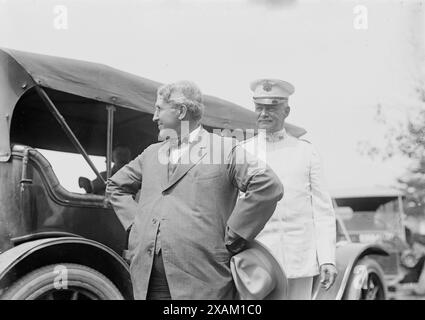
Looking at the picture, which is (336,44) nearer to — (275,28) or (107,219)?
(275,28)

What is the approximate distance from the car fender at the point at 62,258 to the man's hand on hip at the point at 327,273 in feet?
2.85

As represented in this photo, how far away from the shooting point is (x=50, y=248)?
2.29m

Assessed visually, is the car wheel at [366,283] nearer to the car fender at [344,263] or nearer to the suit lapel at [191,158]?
the car fender at [344,263]

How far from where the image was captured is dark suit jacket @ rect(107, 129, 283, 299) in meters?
1.91

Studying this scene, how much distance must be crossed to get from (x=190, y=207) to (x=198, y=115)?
37 centimetres

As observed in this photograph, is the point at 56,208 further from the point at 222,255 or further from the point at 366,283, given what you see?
the point at 366,283

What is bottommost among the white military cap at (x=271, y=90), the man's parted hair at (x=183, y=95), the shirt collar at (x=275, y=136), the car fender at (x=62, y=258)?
the car fender at (x=62, y=258)

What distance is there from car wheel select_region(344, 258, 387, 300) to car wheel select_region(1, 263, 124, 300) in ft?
4.62

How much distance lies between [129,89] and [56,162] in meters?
0.62

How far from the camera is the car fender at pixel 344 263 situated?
9.54 feet

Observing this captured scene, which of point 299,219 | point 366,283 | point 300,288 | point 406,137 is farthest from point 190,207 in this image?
point 366,283

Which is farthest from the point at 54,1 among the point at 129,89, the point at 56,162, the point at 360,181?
the point at 360,181

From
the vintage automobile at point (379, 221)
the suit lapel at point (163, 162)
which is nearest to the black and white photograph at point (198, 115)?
the suit lapel at point (163, 162)

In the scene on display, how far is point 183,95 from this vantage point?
2.07 meters
